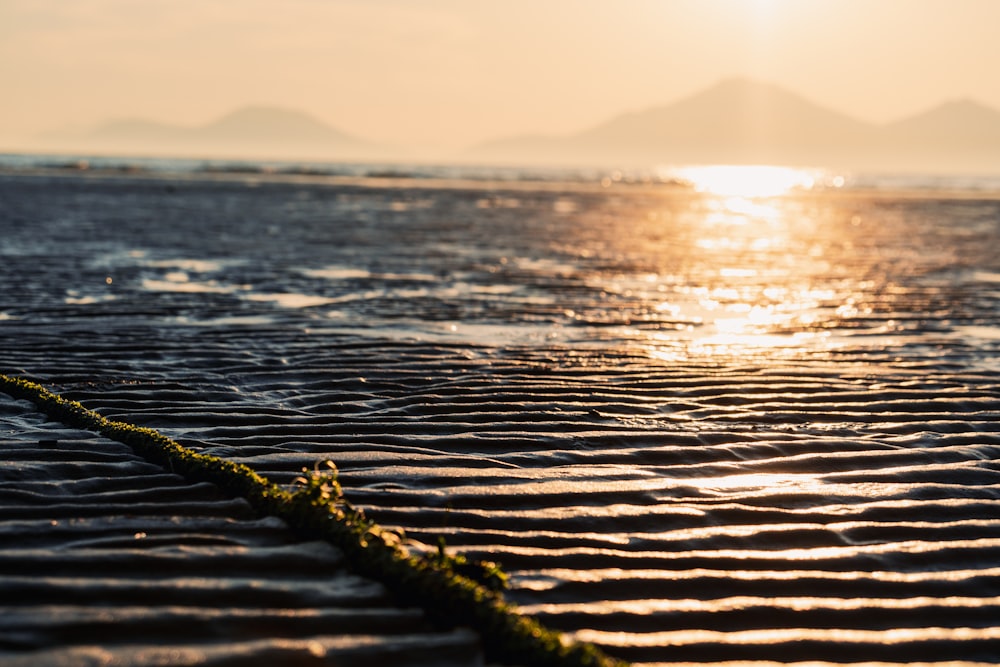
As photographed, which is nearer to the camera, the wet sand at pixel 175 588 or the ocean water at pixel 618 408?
the wet sand at pixel 175 588

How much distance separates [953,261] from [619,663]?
19.8 m

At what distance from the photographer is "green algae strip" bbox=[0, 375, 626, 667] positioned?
163 inches

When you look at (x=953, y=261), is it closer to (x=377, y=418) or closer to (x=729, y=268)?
(x=729, y=268)

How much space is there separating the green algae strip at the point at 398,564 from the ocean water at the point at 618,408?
0.26 m

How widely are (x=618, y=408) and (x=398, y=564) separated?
3.81 metres

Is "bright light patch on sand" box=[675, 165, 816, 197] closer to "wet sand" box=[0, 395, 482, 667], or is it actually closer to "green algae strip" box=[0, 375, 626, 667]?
"green algae strip" box=[0, 375, 626, 667]

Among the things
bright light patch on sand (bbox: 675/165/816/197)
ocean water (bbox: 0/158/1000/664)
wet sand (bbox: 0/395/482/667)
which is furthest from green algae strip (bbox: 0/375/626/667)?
bright light patch on sand (bbox: 675/165/816/197)

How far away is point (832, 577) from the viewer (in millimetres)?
5016

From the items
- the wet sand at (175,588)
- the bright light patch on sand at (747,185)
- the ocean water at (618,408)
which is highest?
the bright light patch on sand at (747,185)

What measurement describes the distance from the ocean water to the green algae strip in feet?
0.84

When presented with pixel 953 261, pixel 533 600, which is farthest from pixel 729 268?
pixel 533 600

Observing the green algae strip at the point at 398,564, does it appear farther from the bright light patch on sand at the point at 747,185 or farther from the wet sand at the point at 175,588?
the bright light patch on sand at the point at 747,185

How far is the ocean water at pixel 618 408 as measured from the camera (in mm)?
4840

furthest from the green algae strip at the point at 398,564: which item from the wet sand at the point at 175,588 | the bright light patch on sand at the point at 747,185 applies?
the bright light patch on sand at the point at 747,185
